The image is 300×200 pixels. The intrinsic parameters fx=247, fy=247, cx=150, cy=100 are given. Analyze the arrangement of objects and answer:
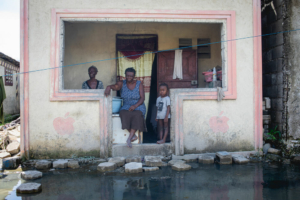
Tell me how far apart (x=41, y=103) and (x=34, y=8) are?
1876mm

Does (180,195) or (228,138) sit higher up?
(228,138)

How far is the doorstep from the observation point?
16.7 ft

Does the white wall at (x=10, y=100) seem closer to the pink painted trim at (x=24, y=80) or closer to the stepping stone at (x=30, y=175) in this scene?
the pink painted trim at (x=24, y=80)

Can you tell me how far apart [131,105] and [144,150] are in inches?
38.6

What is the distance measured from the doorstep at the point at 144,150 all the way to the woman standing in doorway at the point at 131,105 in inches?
A: 5.3

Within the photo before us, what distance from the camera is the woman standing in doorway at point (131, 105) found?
5.07m

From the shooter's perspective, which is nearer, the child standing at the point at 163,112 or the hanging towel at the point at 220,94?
the hanging towel at the point at 220,94

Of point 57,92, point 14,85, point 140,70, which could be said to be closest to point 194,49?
point 140,70

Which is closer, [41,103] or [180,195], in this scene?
[180,195]

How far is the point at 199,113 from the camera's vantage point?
202 inches

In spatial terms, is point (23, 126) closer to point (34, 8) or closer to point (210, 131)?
point (34, 8)

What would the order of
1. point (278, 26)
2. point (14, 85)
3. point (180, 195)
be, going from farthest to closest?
point (14, 85) → point (278, 26) → point (180, 195)

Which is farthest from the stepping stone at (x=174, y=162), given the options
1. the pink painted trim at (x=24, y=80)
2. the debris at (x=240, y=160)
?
the pink painted trim at (x=24, y=80)

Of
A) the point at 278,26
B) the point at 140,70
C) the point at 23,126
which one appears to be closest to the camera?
the point at 23,126
